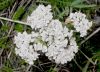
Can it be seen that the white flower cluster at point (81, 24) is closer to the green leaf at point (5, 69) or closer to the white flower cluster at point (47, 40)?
the white flower cluster at point (47, 40)

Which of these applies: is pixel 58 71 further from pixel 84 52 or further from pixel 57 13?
pixel 57 13

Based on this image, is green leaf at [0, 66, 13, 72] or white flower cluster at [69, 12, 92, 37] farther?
green leaf at [0, 66, 13, 72]

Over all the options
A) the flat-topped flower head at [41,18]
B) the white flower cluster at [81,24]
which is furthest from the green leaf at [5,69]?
the white flower cluster at [81,24]

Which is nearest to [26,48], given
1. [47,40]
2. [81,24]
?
[47,40]

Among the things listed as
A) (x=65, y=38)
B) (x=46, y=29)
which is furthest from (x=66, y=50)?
(x=46, y=29)

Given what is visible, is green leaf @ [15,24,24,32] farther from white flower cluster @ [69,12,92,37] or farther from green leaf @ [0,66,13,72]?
white flower cluster @ [69,12,92,37]

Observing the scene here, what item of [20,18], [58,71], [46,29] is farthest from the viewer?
[20,18]

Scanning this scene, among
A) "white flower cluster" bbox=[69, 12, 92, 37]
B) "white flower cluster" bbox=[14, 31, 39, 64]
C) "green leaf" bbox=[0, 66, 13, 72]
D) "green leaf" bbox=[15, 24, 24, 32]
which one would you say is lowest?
"green leaf" bbox=[0, 66, 13, 72]

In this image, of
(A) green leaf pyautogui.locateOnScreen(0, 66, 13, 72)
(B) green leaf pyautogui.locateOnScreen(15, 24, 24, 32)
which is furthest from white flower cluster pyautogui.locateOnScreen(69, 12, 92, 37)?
(A) green leaf pyautogui.locateOnScreen(0, 66, 13, 72)
